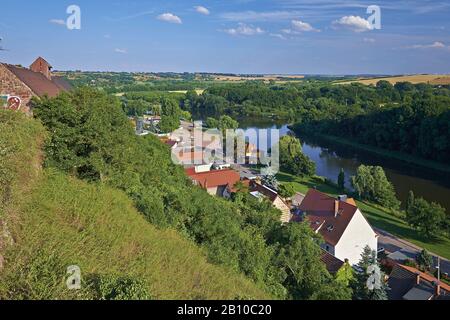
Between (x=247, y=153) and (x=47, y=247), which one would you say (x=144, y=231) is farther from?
(x=247, y=153)

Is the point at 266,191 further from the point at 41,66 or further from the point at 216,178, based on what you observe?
the point at 41,66

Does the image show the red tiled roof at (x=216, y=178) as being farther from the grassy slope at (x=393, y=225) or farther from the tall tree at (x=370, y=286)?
the tall tree at (x=370, y=286)

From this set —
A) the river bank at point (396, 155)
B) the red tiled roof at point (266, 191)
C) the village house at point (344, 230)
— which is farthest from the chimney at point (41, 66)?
the river bank at point (396, 155)

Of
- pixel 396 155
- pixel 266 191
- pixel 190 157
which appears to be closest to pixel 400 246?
pixel 266 191

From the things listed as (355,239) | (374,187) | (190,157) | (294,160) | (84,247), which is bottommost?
(355,239)

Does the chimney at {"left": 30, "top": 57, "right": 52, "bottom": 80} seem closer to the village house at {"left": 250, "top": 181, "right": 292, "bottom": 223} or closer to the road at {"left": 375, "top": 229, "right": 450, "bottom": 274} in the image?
the village house at {"left": 250, "top": 181, "right": 292, "bottom": 223}

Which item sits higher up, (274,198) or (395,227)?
(274,198)
